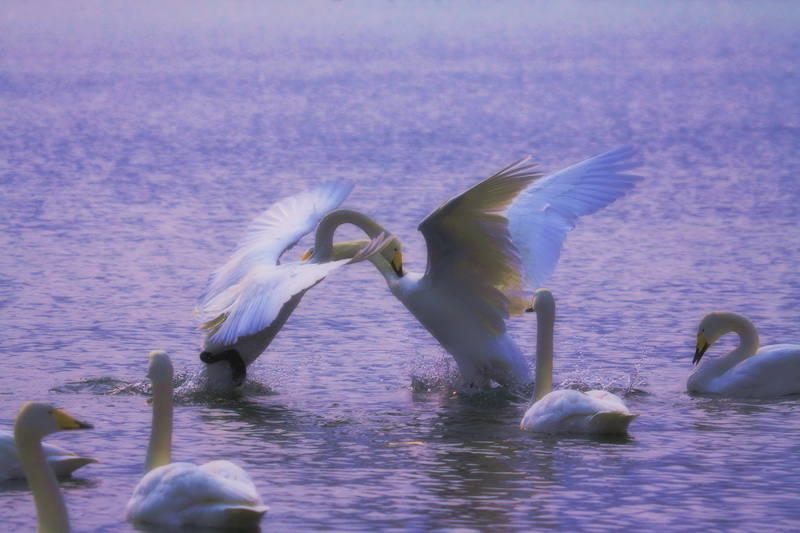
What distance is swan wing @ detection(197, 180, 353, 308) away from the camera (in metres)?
12.6

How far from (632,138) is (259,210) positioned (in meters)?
14.2

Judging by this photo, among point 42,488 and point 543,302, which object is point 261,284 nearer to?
point 543,302

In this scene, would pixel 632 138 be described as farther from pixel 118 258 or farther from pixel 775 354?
pixel 775 354

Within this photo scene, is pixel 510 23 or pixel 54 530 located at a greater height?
pixel 510 23

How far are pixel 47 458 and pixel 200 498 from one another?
1.31 metres


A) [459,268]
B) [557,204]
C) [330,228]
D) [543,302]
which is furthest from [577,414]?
[557,204]

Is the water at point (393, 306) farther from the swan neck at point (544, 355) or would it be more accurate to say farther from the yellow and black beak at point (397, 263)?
the yellow and black beak at point (397, 263)

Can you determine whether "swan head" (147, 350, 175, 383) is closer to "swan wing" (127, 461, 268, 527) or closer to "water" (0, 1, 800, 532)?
"swan wing" (127, 461, 268, 527)

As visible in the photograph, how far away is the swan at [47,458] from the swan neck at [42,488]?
1.25m

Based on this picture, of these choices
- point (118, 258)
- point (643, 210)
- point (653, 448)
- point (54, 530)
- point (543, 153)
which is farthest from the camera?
point (543, 153)

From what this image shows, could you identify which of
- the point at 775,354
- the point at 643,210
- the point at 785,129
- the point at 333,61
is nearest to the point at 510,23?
the point at 333,61

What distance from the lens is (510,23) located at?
136 meters

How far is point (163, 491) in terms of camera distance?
328 inches

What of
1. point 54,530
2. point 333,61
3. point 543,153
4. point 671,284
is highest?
point 333,61
